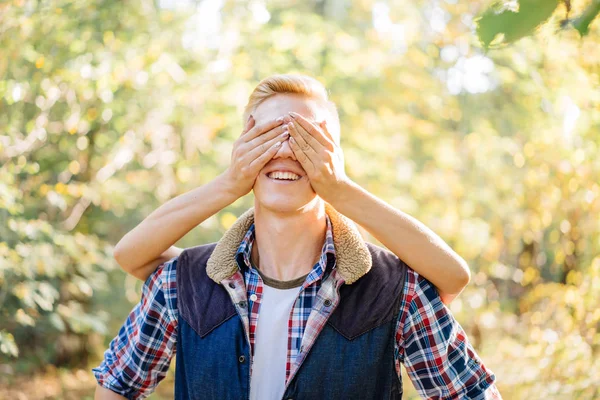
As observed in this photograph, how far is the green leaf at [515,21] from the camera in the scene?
780 mm

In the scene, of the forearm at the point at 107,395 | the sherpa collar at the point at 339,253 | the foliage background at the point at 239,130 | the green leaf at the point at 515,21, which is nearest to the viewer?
the green leaf at the point at 515,21

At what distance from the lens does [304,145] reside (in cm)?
176

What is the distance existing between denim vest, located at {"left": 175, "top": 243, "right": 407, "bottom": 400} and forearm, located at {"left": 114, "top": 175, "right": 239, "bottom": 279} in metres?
0.17

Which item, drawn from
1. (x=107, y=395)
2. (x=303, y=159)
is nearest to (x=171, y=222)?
(x=303, y=159)

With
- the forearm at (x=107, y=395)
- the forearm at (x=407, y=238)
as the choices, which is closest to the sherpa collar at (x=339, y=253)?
the forearm at (x=407, y=238)

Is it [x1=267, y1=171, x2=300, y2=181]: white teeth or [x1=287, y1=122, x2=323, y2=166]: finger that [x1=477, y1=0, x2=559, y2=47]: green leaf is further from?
[x1=267, y1=171, x2=300, y2=181]: white teeth

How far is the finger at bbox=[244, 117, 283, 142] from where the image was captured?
5.92ft

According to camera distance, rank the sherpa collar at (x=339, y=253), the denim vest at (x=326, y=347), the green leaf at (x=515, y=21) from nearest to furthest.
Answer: the green leaf at (x=515, y=21) → the denim vest at (x=326, y=347) → the sherpa collar at (x=339, y=253)

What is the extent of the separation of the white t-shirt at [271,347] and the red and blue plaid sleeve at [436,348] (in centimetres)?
31

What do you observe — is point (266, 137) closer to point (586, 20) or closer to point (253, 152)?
point (253, 152)

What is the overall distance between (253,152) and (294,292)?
41 cm

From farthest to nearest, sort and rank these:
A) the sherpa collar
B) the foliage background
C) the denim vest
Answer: the foliage background < the sherpa collar < the denim vest

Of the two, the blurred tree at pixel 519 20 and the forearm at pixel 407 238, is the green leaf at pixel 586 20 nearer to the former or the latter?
the blurred tree at pixel 519 20

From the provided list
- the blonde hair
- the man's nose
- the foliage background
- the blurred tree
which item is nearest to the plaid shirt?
the man's nose
